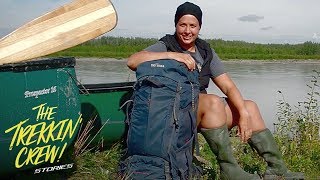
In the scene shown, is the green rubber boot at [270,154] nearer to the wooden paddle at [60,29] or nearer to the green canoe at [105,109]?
the green canoe at [105,109]

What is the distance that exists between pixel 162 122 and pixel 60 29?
1069 millimetres

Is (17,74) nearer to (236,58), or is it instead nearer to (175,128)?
(175,128)

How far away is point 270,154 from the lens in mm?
4055

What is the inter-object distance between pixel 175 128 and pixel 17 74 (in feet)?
3.50

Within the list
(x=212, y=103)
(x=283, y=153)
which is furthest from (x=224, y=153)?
(x=283, y=153)

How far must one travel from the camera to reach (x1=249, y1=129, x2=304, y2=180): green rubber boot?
4.00 meters

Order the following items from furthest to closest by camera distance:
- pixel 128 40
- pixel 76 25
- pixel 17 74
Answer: pixel 128 40, pixel 76 25, pixel 17 74

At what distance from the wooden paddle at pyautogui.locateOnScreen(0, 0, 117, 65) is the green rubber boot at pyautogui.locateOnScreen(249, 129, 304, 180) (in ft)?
4.53

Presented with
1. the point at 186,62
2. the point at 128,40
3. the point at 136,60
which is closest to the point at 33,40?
the point at 136,60

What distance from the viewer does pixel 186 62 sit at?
12.2 ft

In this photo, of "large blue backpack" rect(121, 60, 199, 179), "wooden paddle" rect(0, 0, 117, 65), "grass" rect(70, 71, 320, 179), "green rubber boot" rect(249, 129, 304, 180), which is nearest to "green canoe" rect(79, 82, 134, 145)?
"grass" rect(70, 71, 320, 179)

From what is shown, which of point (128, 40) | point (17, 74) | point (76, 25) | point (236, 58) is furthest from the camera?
point (128, 40)

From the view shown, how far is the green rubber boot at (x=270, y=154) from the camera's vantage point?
13.1 feet

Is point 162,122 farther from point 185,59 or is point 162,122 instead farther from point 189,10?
point 189,10
